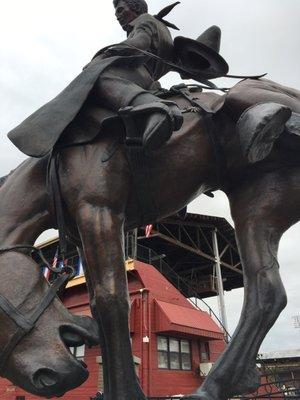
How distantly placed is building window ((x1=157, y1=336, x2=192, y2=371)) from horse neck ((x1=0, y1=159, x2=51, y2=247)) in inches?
→ 562

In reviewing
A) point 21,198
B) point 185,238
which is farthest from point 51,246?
point 21,198

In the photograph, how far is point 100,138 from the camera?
2.20m

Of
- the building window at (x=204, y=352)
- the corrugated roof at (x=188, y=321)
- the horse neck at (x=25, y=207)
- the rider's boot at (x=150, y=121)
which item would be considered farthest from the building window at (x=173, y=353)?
the rider's boot at (x=150, y=121)

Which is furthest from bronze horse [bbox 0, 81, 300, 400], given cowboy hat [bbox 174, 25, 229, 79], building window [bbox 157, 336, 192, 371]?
building window [bbox 157, 336, 192, 371]

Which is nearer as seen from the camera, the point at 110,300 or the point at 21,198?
the point at 110,300

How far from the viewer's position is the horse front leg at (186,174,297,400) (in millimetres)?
1900

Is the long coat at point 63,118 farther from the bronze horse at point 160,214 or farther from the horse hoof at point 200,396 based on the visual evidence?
the horse hoof at point 200,396

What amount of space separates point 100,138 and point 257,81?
0.92 meters

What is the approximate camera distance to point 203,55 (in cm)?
263

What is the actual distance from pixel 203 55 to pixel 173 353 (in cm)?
1504

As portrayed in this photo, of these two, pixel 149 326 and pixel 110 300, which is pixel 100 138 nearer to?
pixel 110 300

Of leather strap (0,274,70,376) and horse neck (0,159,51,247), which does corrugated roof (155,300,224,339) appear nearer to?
horse neck (0,159,51,247)

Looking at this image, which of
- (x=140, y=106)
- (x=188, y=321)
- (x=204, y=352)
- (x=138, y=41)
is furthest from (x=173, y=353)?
(x=140, y=106)

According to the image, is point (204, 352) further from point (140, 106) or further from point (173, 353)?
point (140, 106)
